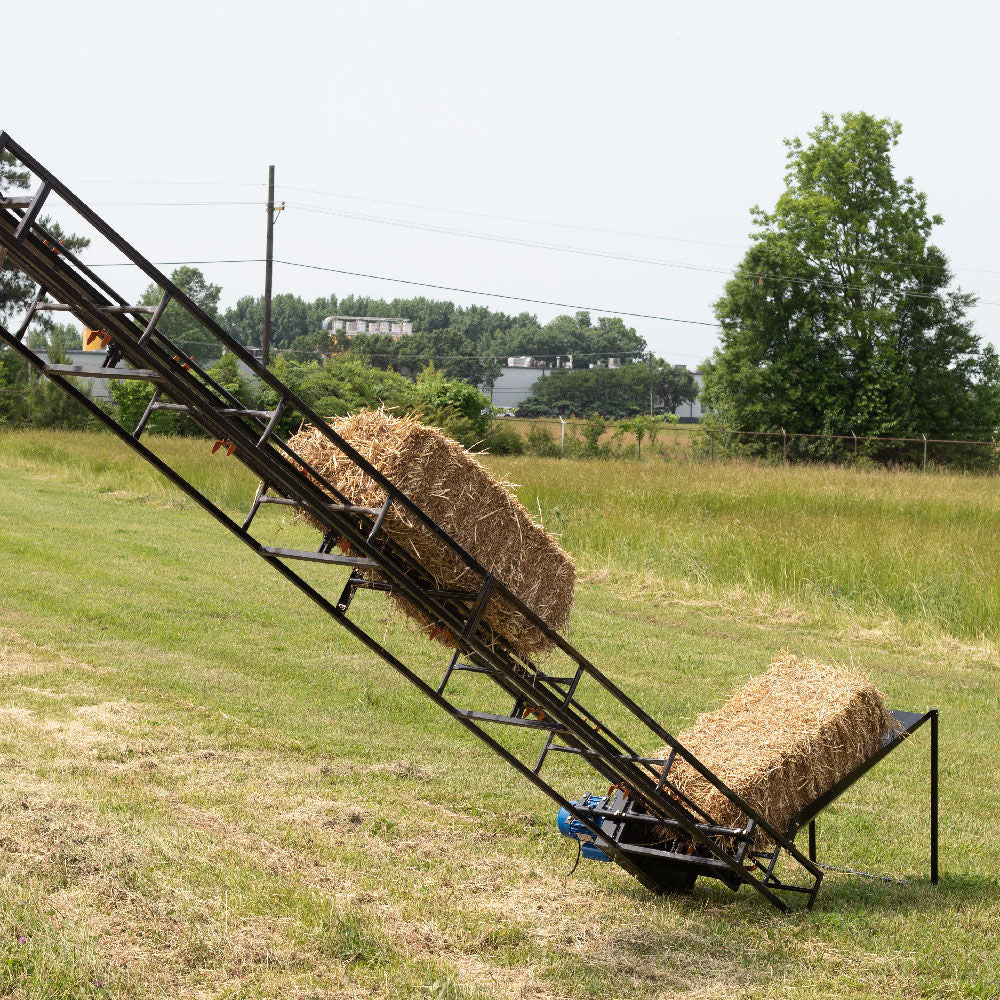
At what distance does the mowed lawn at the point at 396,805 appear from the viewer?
488 cm

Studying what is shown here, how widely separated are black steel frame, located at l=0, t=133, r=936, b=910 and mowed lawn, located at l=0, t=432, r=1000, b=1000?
44 cm

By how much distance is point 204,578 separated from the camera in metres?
15.5

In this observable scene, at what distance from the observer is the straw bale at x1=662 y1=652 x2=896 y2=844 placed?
19.0 feet

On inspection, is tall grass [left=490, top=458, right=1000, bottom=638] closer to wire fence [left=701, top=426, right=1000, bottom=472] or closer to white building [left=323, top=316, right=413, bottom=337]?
wire fence [left=701, top=426, right=1000, bottom=472]

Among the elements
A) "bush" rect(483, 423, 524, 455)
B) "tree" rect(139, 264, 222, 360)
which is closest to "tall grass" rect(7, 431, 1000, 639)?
"bush" rect(483, 423, 524, 455)

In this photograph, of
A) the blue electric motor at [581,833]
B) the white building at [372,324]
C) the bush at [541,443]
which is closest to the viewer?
the blue electric motor at [581,833]

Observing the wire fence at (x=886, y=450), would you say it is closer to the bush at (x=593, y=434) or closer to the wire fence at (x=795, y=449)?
the wire fence at (x=795, y=449)

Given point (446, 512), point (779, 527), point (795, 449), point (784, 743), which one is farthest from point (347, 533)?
point (795, 449)

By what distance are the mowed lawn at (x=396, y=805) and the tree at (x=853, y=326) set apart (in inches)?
1225

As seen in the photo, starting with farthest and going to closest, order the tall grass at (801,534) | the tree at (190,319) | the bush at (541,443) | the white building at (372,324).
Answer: the white building at (372,324) < the tree at (190,319) < the bush at (541,443) < the tall grass at (801,534)

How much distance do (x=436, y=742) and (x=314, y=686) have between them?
1924mm

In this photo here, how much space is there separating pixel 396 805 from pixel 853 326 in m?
44.6

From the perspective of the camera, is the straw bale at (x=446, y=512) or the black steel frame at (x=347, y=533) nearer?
the black steel frame at (x=347, y=533)

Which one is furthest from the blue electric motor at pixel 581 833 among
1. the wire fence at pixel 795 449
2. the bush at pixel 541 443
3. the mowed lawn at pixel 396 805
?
the bush at pixel 541 443
